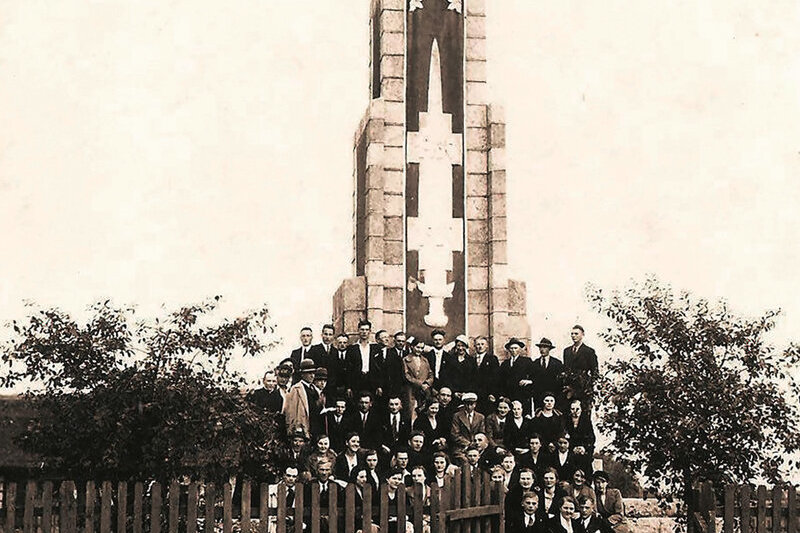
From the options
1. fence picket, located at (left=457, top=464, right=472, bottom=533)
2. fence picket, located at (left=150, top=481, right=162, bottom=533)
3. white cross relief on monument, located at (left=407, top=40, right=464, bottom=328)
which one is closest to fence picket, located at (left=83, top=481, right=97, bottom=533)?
fence picket, located at (left=150, top=481, right=162, bottom=533)

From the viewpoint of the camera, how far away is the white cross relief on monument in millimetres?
19734

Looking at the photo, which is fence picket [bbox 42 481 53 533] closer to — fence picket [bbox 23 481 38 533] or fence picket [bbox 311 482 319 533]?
fence picket [bbox 23 481 38 533]

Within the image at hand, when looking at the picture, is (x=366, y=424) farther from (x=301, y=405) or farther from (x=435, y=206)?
(x=435, y=206)

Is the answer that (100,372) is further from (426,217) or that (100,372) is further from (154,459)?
(426,217)

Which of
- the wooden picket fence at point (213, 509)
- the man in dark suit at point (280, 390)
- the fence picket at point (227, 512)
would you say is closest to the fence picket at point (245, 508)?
the wooden picket fence at point (213, 509)

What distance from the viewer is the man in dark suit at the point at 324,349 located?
17.1m

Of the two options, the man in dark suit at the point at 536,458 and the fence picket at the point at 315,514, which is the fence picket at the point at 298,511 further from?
the man in dark suit at the point at 536,458

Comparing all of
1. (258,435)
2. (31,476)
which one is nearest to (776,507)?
(258,435)

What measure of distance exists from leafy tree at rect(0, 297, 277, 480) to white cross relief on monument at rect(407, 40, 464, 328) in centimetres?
599

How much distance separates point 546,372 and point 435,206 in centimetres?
373

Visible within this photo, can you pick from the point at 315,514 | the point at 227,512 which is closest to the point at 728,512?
the point at 315,514

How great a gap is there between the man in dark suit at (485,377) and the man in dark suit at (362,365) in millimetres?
1400

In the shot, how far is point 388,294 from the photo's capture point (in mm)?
19516

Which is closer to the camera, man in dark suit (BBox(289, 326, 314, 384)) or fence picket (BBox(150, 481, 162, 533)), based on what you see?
fence picket (BBox(150, 481, 162, 533))
